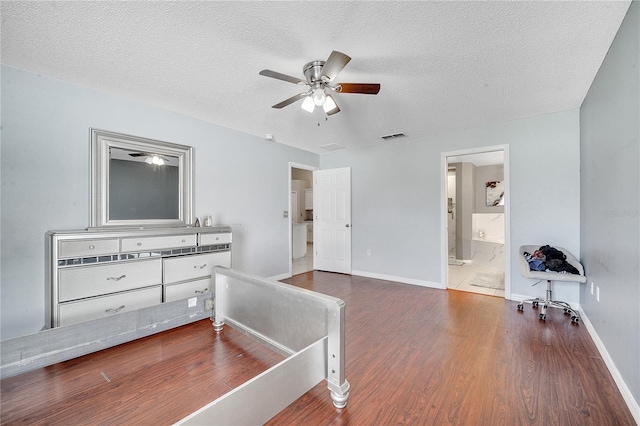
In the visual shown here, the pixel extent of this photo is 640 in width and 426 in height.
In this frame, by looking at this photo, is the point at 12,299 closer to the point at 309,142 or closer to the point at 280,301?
the point at 280,301

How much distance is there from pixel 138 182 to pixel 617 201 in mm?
4402

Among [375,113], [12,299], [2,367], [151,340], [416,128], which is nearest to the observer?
[2,367]

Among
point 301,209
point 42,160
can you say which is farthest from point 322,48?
point 301,209

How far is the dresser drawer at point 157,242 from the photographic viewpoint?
2596mm

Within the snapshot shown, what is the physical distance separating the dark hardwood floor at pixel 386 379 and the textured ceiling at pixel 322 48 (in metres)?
2.45

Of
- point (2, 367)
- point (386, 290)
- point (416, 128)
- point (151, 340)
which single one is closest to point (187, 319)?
point (151, 340)

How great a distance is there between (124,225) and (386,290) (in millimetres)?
3570

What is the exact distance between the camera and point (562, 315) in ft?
10.0

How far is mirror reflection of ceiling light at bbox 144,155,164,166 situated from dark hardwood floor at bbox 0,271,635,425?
6.41ft

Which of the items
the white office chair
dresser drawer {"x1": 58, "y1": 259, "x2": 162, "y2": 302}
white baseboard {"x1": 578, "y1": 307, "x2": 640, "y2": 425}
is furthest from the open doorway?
white baseboard {"x1": 578, "y1": 307, "x2": 640, "y2": 425}

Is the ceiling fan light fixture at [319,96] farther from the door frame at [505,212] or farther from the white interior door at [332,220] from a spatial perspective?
the white interior door at [332,220]

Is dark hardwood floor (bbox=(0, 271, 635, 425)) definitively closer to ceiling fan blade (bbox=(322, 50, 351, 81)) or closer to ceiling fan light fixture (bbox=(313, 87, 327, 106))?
ceiling fan light fixture (bbox=(313, 87, 327, 106))

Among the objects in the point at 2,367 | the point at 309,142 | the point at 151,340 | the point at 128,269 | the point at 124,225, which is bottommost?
the point at 151,340

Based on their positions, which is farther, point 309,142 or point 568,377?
point 309,142
